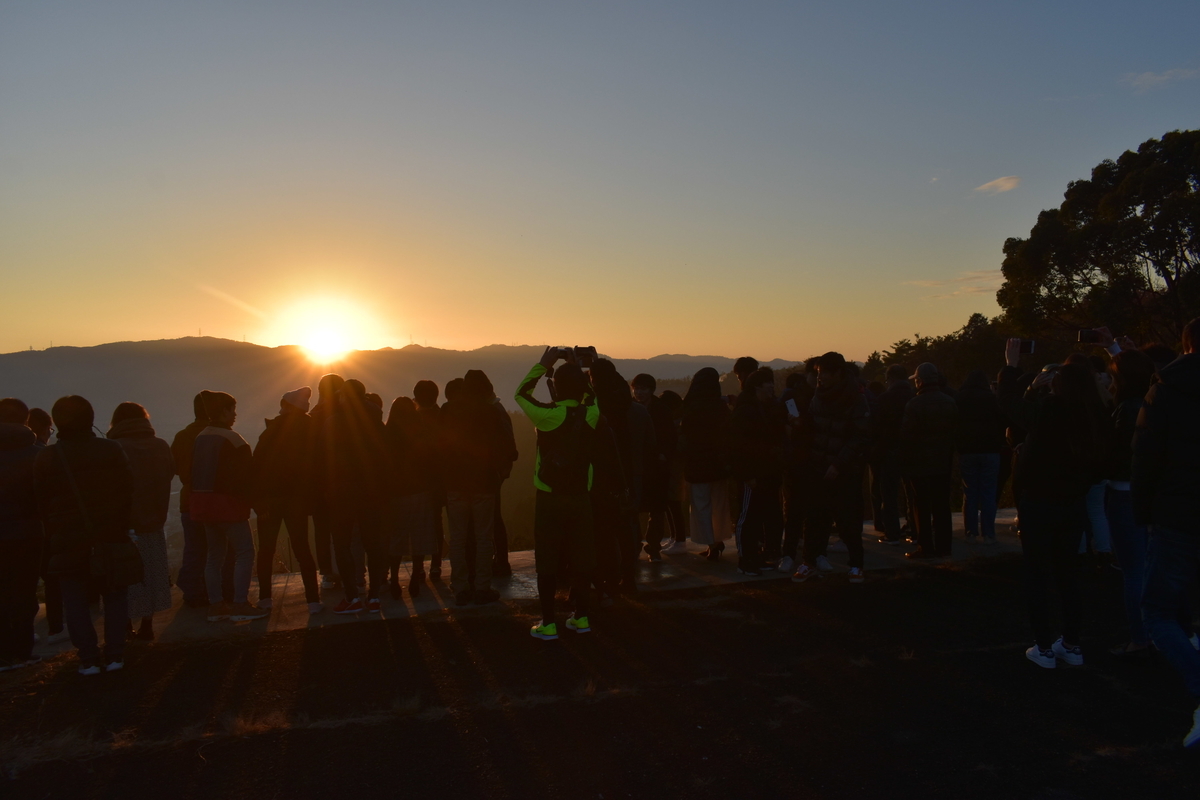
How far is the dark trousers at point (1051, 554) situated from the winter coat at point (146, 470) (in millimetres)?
6281

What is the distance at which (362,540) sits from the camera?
21.9ft

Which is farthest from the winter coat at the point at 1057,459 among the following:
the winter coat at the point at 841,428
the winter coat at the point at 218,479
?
the winter coat at the point at 218,479

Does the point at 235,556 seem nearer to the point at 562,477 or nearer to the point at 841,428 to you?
the point at 562,477

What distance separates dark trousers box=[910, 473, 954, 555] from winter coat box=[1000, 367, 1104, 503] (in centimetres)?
294

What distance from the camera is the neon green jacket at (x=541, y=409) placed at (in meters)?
5.52

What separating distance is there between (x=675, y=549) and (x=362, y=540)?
11.7ft

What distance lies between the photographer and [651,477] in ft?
25.2

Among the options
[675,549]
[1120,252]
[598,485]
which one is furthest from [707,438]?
[1120,252]

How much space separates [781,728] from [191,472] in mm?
5055

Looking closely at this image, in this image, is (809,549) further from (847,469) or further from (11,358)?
(11,358)

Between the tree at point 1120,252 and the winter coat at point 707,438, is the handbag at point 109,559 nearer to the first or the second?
the winter coat at point 707,438

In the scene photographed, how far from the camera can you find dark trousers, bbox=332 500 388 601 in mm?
6465

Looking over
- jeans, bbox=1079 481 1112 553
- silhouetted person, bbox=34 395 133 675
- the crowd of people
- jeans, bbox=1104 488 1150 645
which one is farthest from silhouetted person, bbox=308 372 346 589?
jeans, bbox=1079 481 1112 553

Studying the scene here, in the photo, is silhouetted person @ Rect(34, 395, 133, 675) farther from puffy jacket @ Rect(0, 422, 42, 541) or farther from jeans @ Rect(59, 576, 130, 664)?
puffy jacket @ Rect(0, 422, 42, 541)
